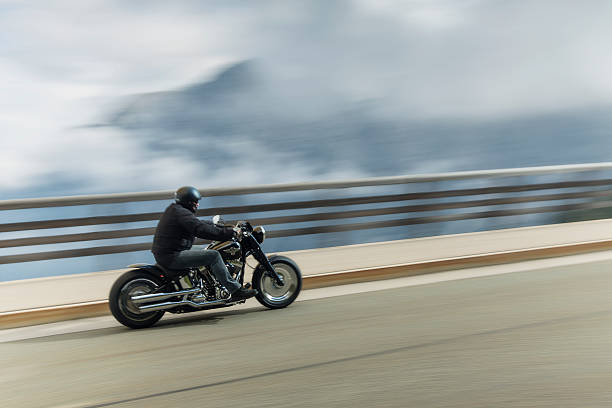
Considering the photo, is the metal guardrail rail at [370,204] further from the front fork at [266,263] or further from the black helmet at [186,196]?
the front fork at [266,263]

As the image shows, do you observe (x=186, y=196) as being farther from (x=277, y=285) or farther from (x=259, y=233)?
(x=277, y=285)

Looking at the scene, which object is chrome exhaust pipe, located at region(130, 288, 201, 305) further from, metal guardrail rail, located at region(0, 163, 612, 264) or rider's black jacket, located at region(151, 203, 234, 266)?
metal guardrail rail, located at region(0, 163, 612, 264)

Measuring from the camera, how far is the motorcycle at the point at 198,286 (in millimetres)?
7074

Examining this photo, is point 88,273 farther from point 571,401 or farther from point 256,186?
point 571,401

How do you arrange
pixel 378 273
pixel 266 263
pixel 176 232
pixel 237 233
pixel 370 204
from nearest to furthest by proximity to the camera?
pixel 176 232 < pixel 237 233 < pixel 266 263 < pixel 378 273 < pixel 370 204

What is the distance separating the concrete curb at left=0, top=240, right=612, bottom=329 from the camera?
757 cm

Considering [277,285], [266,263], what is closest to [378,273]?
[277,285]

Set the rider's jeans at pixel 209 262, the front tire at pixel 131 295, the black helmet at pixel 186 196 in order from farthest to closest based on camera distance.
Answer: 1. the black helmet at pixel 186 196
2. the rider's jeans at pixel 209 262
3. the front tire at pixel 131 295

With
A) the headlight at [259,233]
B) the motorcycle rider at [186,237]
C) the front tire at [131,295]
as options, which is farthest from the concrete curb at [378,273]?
the headlight at [259,233]

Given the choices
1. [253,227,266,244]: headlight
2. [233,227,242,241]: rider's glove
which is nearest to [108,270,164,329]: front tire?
[233,227,242,241]: rider's glove

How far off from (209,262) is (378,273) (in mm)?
3127

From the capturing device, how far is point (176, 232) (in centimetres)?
744

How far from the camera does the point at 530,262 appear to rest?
10750 millimetres

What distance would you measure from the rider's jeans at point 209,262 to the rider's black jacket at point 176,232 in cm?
8
